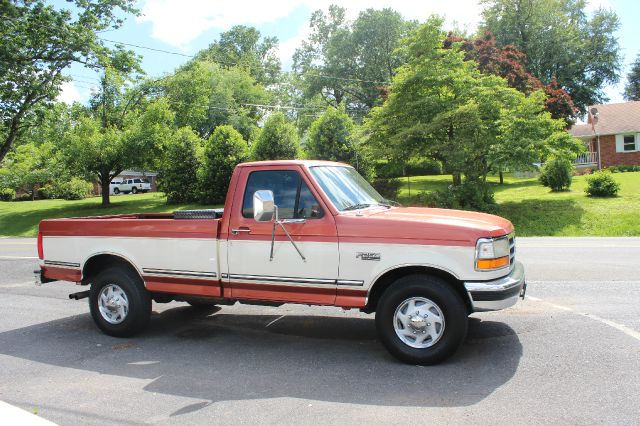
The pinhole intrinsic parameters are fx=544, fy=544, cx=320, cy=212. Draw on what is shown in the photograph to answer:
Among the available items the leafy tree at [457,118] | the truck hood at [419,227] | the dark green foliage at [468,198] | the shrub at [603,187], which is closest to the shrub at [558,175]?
the shrub at [603,187]

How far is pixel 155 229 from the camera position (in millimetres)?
6359

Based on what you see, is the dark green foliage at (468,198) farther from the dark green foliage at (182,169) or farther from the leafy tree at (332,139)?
the dark green foliage at (182,169)

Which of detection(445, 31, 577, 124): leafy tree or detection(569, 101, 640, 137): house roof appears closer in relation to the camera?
detection(445, 31, 577, 124): leafy tree

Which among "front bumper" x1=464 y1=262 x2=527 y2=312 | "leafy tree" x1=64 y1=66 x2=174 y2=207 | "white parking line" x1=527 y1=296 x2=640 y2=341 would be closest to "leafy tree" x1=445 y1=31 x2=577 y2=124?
"leafy tree" x1=64 y1=66 x2=174 y2=207

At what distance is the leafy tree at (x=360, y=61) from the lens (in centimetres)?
5856

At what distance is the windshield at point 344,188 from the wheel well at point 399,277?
0.84 metres

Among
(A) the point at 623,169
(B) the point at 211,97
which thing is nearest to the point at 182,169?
(B) the point at 211,97

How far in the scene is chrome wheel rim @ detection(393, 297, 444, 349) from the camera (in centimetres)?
521

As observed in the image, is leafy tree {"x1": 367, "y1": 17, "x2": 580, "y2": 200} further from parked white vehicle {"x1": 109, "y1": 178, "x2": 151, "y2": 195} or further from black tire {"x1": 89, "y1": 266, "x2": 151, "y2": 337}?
parked white vehicle {"x1": 109, "y1": 178, "x2": 151, "y2": 195}

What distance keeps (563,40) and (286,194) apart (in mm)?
49878

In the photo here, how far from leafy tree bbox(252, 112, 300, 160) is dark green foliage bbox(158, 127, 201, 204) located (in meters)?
4.68

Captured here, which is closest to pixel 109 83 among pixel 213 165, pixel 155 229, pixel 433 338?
pixel 213 165

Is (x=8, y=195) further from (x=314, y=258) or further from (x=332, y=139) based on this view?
(x=314, y=258)

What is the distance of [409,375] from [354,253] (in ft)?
4.15
